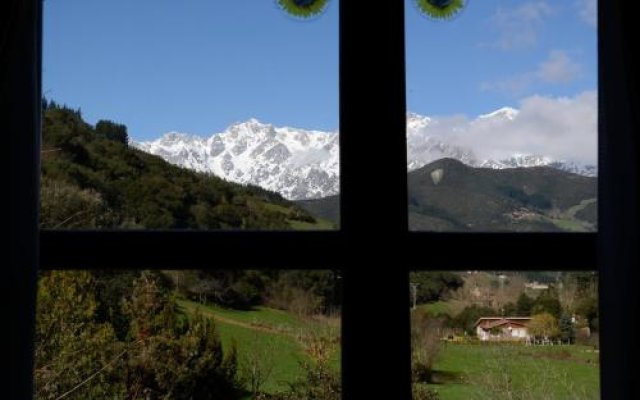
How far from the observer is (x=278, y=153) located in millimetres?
1777

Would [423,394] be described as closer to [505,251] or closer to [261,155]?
[505,251]

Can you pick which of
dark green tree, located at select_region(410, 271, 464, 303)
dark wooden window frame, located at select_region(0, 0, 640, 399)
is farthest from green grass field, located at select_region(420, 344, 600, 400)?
dark wooden window frame, located at select_region(0, 0, 640, 399)

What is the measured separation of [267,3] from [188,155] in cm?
44

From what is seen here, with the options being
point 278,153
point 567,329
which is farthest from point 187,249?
point 567,329

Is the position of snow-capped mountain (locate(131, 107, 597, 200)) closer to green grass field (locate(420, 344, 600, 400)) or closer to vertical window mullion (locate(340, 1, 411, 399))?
vertical window mullion (locate(340, 1, 411, 399))

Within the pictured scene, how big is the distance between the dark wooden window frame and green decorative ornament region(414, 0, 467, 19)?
16cm

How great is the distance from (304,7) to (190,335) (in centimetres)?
86

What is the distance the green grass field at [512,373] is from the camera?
173 centimetres

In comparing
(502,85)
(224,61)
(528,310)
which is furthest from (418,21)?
(528,310)

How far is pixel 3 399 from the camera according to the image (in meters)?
1.27

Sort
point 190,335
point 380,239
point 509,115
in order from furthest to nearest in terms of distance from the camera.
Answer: point 509,115 → point 190,335 → point 380,239

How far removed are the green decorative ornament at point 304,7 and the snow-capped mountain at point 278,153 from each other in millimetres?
288

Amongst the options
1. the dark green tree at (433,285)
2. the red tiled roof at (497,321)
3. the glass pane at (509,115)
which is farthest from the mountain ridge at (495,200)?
the red tiled roof at (497,321)

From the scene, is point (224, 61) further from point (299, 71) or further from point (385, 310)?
point (385, 310)
